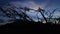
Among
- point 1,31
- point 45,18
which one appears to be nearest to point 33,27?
point 45,18

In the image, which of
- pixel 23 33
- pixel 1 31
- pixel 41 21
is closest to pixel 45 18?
pixel 41 21

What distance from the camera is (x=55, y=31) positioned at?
12.6 m

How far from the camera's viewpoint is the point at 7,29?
41.8 ft

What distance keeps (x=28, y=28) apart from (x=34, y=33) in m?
0.59

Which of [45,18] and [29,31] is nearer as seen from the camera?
[29,31]

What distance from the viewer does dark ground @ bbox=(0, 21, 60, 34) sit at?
12531 mm

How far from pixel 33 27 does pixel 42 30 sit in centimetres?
79

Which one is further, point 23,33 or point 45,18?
point 45,18

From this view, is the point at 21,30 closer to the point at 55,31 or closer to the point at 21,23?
the point at 21,23

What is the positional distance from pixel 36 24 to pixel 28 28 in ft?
2.41

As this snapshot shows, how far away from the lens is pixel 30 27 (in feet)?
41.7

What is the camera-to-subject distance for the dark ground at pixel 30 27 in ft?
41.1

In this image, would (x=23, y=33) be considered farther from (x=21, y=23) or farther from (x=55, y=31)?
(x=55, y=31)

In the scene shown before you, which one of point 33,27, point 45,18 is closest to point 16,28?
point 33,27
